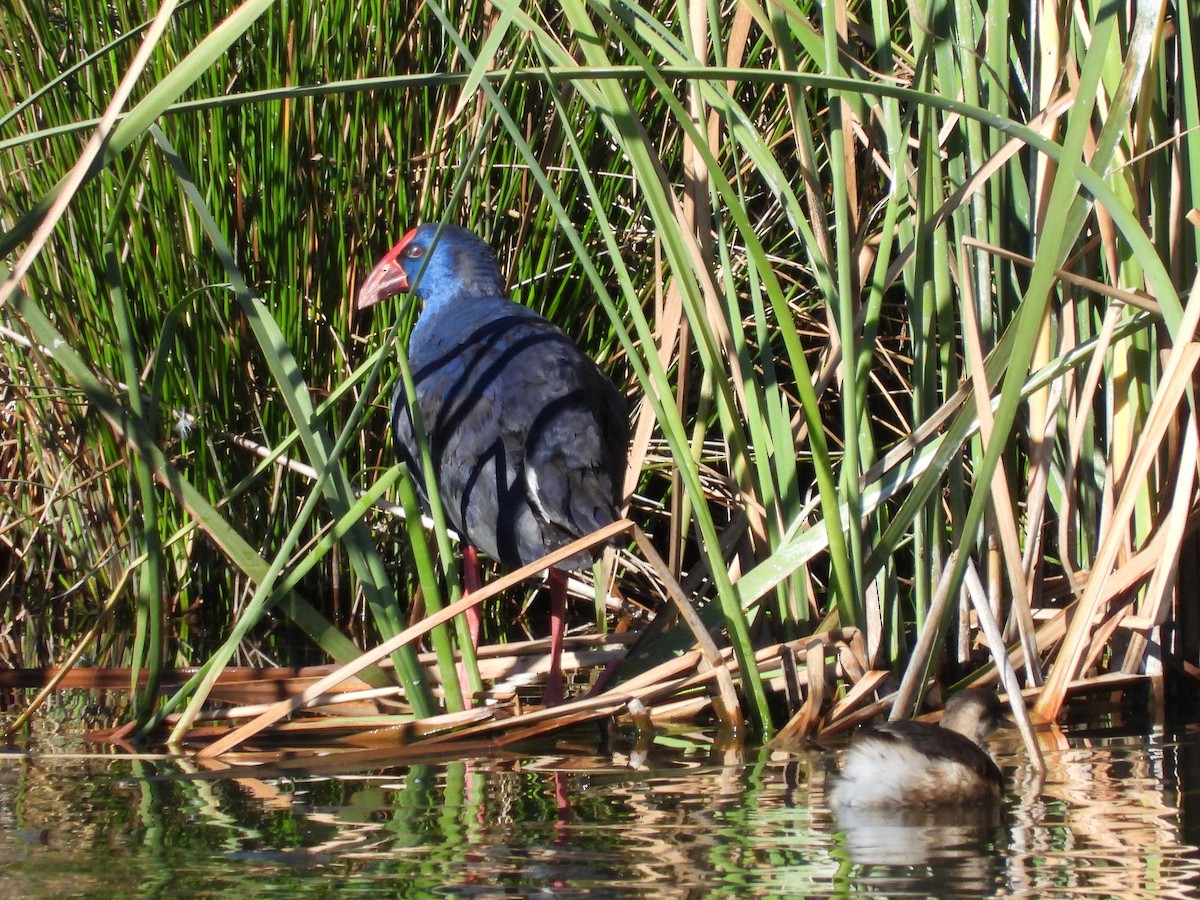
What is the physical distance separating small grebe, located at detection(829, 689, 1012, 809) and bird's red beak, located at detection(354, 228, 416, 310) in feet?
6.26

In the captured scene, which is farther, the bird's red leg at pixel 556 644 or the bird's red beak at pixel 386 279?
the bird's red beak at pixel 386 279

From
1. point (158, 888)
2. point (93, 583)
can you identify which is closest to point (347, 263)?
point (93, 583)

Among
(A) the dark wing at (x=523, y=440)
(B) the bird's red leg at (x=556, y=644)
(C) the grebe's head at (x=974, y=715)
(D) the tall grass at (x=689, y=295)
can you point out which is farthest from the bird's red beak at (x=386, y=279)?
(C) the grebe's head at (x=974, y=715)

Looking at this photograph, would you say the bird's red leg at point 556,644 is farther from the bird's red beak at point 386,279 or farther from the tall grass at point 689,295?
the bird's red beak at point 386,279

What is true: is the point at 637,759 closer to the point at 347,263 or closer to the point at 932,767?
the point at 932,767

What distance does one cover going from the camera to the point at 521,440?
2.74 m

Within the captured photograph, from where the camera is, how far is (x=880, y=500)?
2.27m

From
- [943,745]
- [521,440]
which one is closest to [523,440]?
[521,440]

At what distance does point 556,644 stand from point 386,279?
1163 millimetres

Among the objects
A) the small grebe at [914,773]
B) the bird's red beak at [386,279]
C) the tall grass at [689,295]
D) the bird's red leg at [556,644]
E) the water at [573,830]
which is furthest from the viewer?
the bird's red beak at [386,279]

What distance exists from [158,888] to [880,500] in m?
1.27

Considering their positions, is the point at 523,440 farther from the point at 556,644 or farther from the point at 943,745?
the point at 943,745

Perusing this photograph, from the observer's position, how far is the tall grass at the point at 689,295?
2.08 metres

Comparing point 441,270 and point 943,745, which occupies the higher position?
point 441,270
